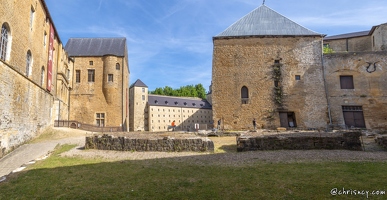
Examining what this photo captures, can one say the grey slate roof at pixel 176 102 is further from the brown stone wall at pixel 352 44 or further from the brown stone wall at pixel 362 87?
the brown stone wall at pixel 362 87

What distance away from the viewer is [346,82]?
21.3 metres

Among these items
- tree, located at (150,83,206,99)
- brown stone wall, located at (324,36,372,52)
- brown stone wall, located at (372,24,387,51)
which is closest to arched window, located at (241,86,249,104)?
brown stone wall, located at (372,24,387,51)

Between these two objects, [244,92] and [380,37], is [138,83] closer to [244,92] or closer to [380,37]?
[244,92]

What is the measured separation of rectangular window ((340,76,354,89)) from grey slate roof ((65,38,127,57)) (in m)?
24.5

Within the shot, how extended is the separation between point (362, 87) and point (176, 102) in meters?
37.5

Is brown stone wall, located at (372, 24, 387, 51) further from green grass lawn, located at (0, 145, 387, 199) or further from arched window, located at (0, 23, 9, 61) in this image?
arched window, located at (0, 23, 9, 61)

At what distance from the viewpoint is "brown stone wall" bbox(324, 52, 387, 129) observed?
20.4 metres

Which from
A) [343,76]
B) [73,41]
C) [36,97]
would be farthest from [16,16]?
[343,76]

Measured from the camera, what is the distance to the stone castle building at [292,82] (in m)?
20.8

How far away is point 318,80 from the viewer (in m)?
21.7

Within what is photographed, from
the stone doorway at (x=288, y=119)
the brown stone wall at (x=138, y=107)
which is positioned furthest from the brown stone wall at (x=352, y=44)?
the brown stone wall at (x=138, y=107)

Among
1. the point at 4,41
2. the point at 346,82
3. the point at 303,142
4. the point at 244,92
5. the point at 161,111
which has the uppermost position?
the point at 4,41

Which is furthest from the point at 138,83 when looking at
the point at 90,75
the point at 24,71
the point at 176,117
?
the point at 24,71

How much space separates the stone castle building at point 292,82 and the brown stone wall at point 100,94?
12008mm
